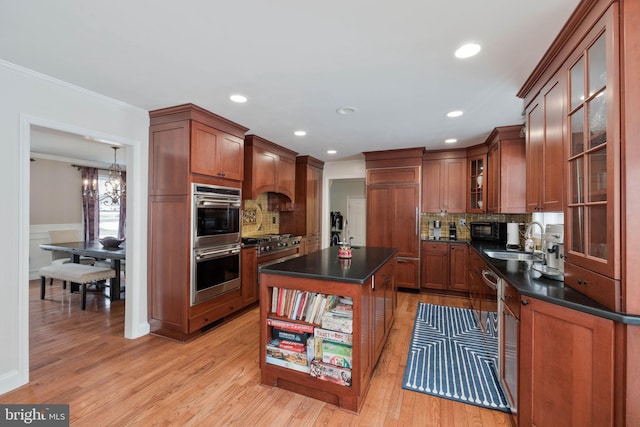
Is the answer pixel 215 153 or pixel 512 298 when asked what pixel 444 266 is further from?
pixel 215 153

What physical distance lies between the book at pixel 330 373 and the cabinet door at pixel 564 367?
1052mm

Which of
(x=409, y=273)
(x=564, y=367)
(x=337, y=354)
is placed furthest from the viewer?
(x=409, y=273)

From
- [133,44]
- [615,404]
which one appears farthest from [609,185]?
[133,44]

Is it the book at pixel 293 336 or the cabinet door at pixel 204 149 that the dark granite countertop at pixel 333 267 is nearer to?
the book at pixel 293 336

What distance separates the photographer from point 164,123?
9.98 feet

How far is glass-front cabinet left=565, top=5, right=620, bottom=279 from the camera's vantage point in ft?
4.14

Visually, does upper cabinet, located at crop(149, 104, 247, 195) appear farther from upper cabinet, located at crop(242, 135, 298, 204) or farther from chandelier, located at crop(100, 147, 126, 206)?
chandelier, located at crop(100, 147, 126, 206)

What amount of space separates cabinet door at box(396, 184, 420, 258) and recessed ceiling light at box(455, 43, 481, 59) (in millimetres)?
2906

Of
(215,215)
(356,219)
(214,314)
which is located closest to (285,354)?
(214,314)

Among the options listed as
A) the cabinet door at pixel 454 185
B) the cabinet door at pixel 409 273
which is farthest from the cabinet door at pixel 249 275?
the cabinet door at pixel 454 185

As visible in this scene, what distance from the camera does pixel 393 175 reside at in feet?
16.0

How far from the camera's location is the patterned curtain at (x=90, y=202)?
242 inches

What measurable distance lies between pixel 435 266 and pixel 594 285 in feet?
11.1

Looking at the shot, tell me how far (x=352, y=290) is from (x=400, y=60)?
5.57 feet
